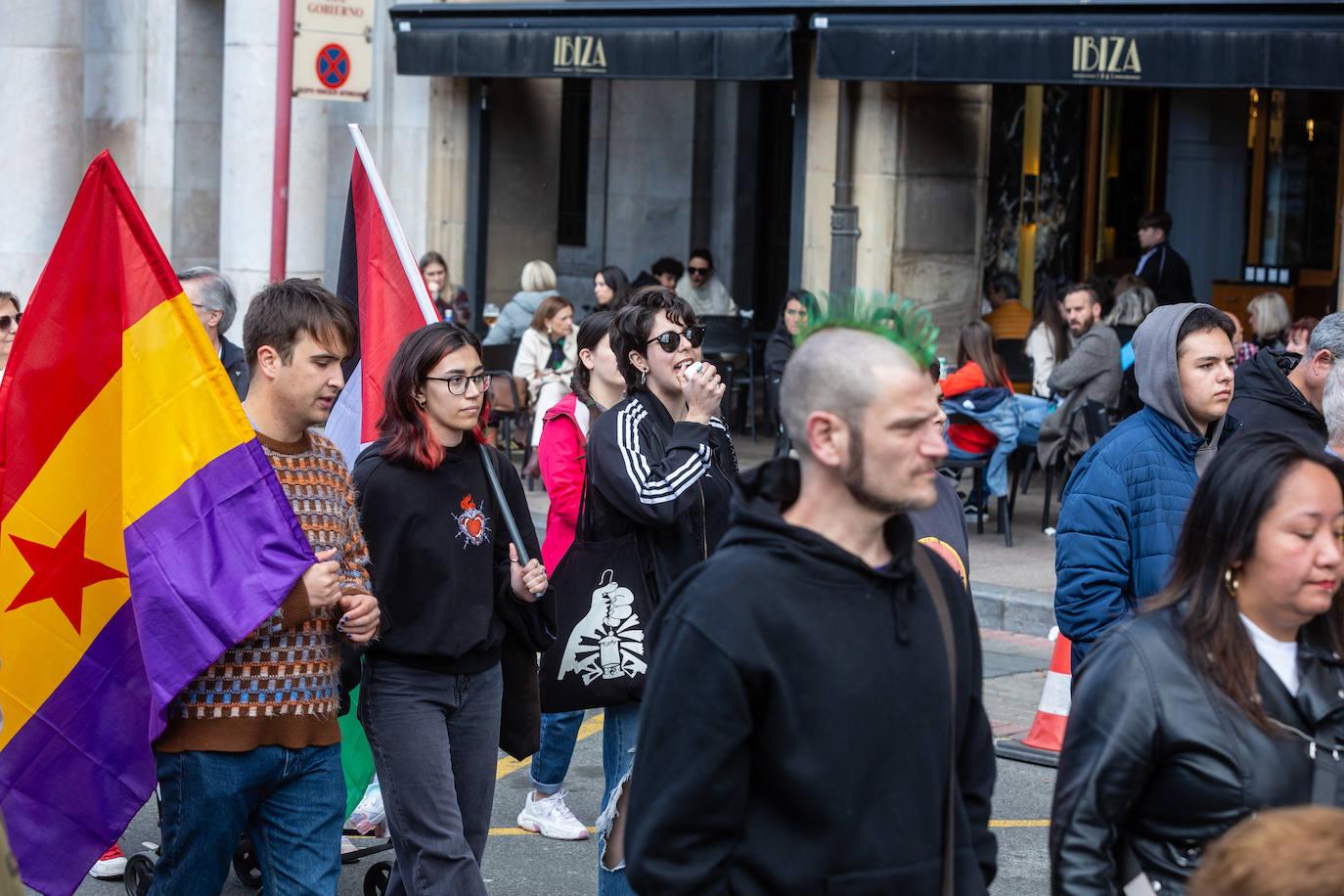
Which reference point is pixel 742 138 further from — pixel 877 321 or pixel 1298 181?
pixel 877 321

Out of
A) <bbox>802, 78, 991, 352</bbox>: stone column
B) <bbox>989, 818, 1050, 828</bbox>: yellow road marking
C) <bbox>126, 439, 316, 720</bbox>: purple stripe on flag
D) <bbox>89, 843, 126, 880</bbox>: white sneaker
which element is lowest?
<bbox>89, 843, 126, 880</bbox>: white sneaker

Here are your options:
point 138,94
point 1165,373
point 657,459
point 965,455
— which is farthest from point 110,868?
point 138,94

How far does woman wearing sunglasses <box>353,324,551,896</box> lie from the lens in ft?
15.2

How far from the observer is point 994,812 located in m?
6.74

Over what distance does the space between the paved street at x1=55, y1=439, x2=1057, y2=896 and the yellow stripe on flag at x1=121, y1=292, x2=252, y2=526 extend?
187 centimetres

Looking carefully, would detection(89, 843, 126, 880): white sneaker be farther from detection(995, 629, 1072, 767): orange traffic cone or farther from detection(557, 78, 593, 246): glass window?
detection(557, 78, 593, 246): glass window

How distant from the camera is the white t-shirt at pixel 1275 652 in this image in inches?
124

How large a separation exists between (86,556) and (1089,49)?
910cm

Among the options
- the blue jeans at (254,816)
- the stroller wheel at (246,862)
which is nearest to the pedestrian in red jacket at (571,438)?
the stroller wheel at (246,862)

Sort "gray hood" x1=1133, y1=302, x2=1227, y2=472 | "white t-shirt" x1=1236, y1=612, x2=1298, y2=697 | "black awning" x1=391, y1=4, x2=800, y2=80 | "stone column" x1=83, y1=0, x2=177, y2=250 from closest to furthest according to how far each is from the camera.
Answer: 1. "white t-shirt" x1=1236, y1=612, x2=1298, y2=697
2. "gray hood" x1=1133, y1=302, x2=1227, y2=472
3. "black awning" x1=391, y1=4, x2=800, y2=80
4. "stone column" x1=83, y1=0, x2=177, y2=250

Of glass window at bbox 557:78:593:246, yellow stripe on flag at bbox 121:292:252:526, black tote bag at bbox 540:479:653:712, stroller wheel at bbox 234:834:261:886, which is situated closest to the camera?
yellow stripe on flag at bbox 121:292:252:526

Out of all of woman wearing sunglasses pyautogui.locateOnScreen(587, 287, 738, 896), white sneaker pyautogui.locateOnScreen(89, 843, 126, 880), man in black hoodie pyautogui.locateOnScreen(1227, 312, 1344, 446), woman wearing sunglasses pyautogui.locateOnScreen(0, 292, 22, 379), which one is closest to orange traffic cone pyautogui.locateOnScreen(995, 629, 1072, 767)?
man in black hoodie pyautogui.locateOnScreen(1227, 312, 1344, 446)

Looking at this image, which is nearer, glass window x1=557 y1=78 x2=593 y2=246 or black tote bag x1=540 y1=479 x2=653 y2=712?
black tote bag x1=540 y1=479 x2=653 y2=712

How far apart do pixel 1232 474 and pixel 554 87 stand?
14112 millimetres
